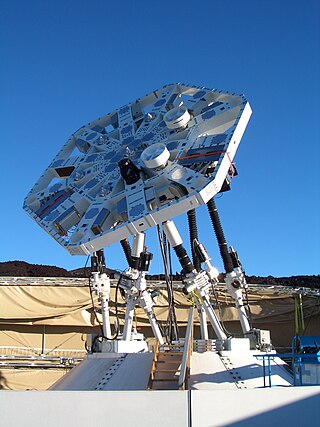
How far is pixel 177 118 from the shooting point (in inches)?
670

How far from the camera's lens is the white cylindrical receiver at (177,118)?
17022 millimetres

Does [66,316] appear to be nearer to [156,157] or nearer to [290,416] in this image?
[156,157]

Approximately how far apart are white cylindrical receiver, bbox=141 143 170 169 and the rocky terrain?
17604mm

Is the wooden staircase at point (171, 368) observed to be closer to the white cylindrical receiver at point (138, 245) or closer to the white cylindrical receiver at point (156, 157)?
the white cylindrical receiver at point (138, 245)

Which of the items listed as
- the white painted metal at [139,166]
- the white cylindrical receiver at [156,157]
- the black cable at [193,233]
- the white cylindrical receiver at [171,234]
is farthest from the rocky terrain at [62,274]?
the white cylindrical receiver at [156,157]

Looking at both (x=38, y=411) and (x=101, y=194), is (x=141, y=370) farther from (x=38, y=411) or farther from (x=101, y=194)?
(x=101, y=194)

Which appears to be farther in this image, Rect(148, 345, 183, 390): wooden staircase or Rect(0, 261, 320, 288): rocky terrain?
Rect(0, 261, 320, 288): rocky terrain

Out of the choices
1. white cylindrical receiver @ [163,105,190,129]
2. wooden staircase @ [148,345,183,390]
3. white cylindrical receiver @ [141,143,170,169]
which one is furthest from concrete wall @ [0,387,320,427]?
white cylindrical receiver @ [163,105,190,129]

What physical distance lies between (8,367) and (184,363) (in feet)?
58.8

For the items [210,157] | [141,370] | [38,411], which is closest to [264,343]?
[141,370]

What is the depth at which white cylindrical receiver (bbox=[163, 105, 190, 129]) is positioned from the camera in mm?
17022

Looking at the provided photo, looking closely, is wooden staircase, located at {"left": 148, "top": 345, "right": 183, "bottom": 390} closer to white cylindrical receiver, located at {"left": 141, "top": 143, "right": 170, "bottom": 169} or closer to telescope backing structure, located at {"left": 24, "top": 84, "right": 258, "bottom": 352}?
telescope backing structure, located at {"left": 24, "top": 84, "right": 258, "bottom": 352}

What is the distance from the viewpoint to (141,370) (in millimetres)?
13445

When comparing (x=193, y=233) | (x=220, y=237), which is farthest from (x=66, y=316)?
(x=220, y=237)
